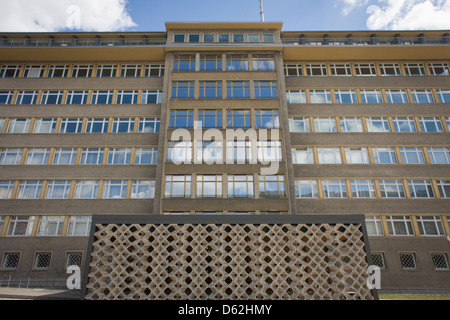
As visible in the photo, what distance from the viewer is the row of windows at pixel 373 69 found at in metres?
30.8

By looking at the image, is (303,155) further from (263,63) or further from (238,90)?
(263,63)

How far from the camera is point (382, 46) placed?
97.9 feet

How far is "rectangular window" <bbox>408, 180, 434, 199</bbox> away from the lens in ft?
86.8

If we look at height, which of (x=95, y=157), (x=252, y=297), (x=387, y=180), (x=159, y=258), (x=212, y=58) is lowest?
(x=252, y=297)

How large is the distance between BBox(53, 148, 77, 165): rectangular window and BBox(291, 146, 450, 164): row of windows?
70.4 ft

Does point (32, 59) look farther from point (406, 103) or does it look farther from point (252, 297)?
point (406, 103)

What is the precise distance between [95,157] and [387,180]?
92.0 feet

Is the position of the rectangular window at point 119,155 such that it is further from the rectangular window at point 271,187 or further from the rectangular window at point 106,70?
the rectangular window at point 271,187

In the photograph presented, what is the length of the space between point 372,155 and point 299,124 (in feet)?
24.7

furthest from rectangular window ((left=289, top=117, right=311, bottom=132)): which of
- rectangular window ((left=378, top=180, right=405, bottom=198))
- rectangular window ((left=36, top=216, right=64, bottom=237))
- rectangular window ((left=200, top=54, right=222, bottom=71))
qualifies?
rectangular window ((left=36, top=216, right=64, bottom=237))

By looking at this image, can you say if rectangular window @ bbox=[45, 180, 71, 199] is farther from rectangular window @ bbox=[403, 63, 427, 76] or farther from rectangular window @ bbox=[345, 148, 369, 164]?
rectangular window @ bbox=[403, 63, 427, 76]

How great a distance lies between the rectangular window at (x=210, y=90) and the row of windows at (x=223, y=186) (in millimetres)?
8374

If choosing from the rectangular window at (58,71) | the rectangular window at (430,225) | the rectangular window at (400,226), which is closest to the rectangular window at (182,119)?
the rectangular window at (58,71)
